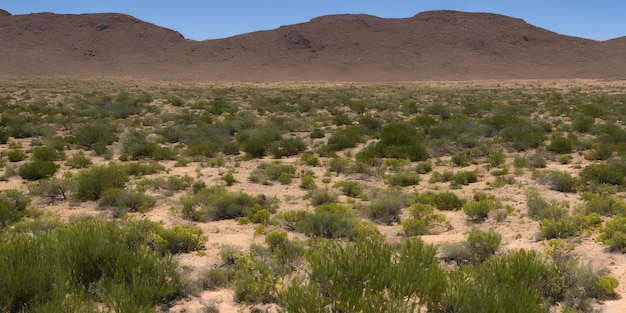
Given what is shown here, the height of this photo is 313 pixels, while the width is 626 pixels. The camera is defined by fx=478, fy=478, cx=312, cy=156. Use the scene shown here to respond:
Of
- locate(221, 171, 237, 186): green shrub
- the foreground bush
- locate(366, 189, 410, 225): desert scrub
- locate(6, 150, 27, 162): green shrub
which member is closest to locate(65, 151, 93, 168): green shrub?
locate(6, 150, 27, 162): green shrub

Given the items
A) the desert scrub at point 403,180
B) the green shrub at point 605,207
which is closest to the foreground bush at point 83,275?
the desert scrub at point 403,180

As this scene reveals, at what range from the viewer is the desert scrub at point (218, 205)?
8.88 meters

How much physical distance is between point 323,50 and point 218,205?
98.0 m

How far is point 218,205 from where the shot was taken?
902 cm

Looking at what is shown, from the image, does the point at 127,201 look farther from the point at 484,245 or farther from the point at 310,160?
the point at 484,245

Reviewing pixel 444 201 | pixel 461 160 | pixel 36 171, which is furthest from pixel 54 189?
pixel 461 160

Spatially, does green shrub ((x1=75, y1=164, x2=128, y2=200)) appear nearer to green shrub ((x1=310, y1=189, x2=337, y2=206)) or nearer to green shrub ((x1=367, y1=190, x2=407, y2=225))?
green shrub ((x1=310, y1=189, x2=337, y2=206))

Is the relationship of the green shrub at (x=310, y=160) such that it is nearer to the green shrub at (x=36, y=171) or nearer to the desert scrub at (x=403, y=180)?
the desert scrub at (x=403, y=180)

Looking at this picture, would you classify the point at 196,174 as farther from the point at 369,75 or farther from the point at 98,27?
the point at 98,27

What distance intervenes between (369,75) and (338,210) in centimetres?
8499

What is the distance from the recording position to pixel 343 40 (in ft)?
354

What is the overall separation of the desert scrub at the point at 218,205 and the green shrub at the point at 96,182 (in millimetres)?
2126

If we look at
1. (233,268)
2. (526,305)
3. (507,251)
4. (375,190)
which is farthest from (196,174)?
(526,305)

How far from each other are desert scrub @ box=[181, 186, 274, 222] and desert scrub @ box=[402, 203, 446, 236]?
9.45ft
